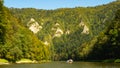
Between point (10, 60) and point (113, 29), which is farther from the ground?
point (113, 29)

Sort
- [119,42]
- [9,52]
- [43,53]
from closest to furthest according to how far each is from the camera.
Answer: [9,52]
[119,42]
[43,53]

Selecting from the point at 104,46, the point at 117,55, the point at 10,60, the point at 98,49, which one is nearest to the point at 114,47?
the point at 117,55

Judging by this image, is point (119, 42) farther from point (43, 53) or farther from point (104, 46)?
point (43, 53)

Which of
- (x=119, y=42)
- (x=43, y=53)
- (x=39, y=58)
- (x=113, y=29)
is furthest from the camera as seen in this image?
(x=43, y=53)

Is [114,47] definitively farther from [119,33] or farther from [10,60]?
[10,60]

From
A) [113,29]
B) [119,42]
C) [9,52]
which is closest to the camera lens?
[9,52]

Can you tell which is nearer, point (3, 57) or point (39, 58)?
point (3, 57)

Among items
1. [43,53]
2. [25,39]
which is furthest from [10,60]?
[43,53]

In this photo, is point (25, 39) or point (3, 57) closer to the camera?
point (3, 57)

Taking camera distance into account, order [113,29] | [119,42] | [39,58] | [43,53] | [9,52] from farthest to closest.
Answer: [43,53] < [39,58] < [113,29] < [119,42] < [9,52]
